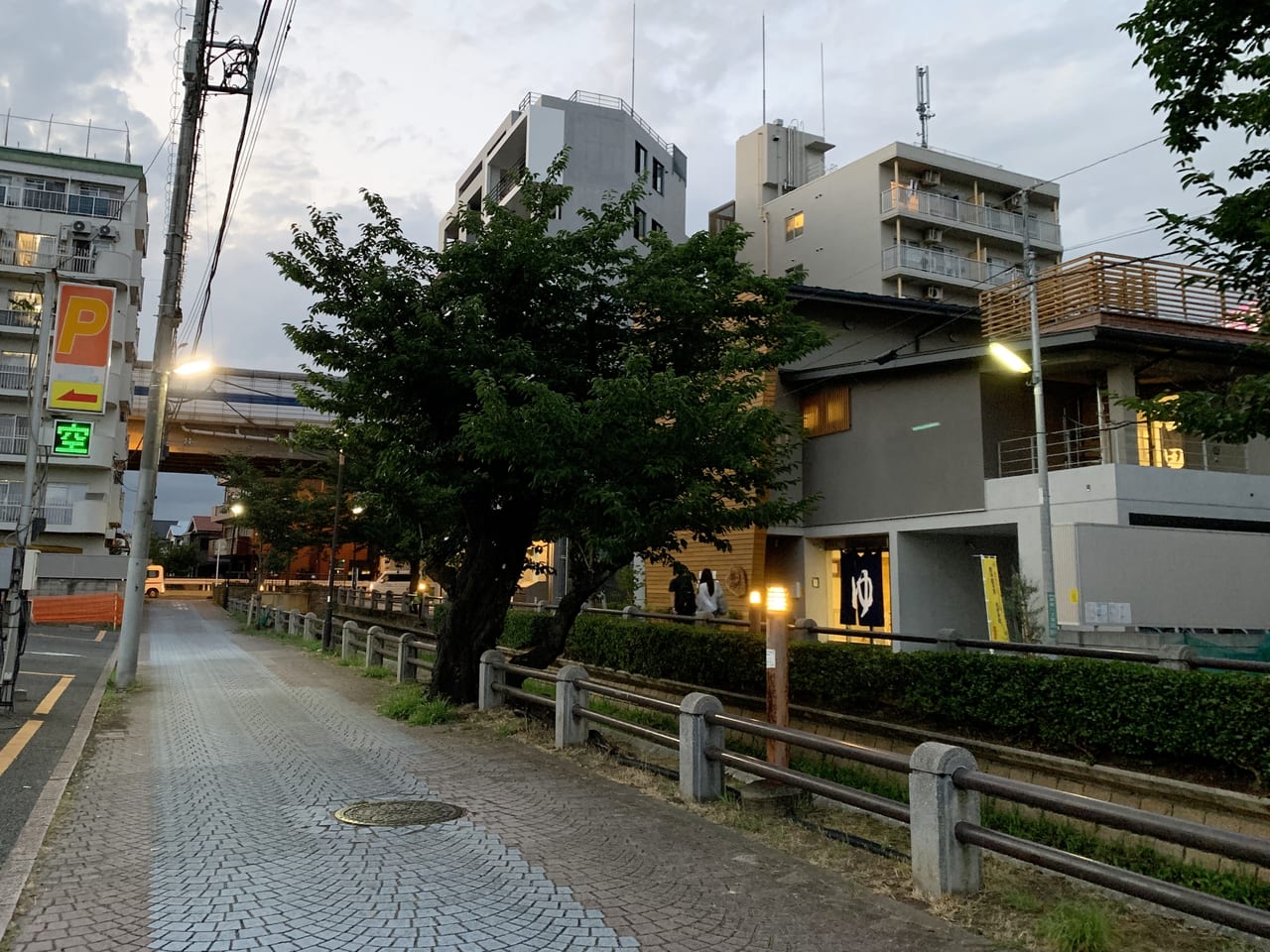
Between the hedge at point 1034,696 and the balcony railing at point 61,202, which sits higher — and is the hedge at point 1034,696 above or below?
below

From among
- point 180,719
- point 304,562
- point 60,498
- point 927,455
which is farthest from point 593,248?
point 304,562

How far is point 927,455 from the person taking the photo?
65.3 feet

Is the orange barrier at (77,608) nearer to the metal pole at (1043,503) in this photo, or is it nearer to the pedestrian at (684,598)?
the pedestrian at (684,598)

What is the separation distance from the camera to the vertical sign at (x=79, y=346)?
15.3 meters

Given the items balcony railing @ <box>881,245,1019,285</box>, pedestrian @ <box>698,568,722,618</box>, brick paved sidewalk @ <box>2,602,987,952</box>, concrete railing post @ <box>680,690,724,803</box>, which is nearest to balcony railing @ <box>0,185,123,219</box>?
balcony railing @ <box>881,245,1019,285</box>

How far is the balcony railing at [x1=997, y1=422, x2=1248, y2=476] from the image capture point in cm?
1859

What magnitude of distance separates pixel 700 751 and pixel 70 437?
15.7 meters

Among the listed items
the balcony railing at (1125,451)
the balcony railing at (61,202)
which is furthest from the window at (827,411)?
the balcony railing at (61,202)

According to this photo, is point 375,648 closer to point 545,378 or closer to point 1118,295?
point 545,378

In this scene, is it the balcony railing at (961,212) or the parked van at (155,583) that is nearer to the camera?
the balcony railing at (961,212)

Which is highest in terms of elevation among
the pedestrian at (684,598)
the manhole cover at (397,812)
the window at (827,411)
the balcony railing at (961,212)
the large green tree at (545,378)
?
the balcony railing at (961,212)

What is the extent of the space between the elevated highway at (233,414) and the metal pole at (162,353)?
29286 millimetres

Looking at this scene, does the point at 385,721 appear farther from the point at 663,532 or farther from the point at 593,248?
the point at 593,248

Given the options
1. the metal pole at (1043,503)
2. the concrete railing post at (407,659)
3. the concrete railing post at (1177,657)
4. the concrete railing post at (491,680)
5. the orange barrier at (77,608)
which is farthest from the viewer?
the orange barrier at (77,608)
